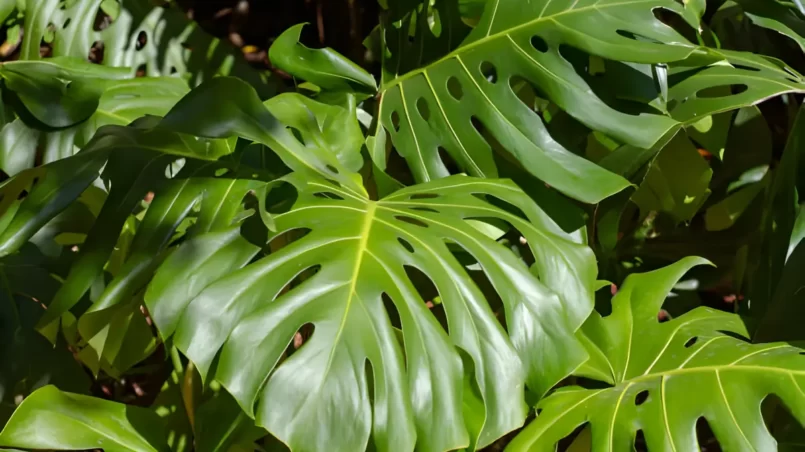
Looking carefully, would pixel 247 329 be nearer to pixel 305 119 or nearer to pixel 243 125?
pixel 243 125

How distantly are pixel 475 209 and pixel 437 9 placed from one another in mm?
387

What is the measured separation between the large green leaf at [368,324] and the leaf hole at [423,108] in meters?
0.26

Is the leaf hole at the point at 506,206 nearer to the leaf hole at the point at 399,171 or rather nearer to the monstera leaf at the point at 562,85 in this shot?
the monstera leaf at the point at 562,85

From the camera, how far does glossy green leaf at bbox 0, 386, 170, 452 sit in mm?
669

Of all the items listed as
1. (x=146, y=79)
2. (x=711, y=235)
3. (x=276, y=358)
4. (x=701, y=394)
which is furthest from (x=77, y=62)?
(x=711, y=235)

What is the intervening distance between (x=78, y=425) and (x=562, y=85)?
0.65 metres

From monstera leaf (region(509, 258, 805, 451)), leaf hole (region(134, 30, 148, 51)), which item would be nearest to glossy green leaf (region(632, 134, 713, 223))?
monstera leaf (region(509, 258, 805, 451))

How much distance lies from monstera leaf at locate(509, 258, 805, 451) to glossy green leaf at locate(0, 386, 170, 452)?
0.41 m

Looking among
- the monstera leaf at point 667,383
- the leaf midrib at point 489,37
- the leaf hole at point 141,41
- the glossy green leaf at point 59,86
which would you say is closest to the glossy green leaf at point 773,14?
the leaf midrib at point 489,37

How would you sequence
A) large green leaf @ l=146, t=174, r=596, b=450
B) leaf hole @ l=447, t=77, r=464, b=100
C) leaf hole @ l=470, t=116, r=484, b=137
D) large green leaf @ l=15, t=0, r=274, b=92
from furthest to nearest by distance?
large green leaf @ l=15, t=0, r=274, b=92 < leaf hole @ l=447, t=77, r=464, b=100 < leaf hole @ l=470, t=116, r=484, b=137 < large green leaf @ l=146, t=174, r=596, b=450

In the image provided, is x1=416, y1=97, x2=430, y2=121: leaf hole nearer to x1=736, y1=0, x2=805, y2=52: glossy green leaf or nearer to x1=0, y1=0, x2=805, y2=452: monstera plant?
x1=0, y1=0, x2=805, y2=452: monstera plant

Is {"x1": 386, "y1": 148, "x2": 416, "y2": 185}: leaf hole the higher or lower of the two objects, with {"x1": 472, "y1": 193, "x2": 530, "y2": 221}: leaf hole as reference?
lower

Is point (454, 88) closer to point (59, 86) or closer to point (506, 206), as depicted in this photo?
point (506, 206)

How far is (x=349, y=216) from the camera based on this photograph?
69 centimetres
